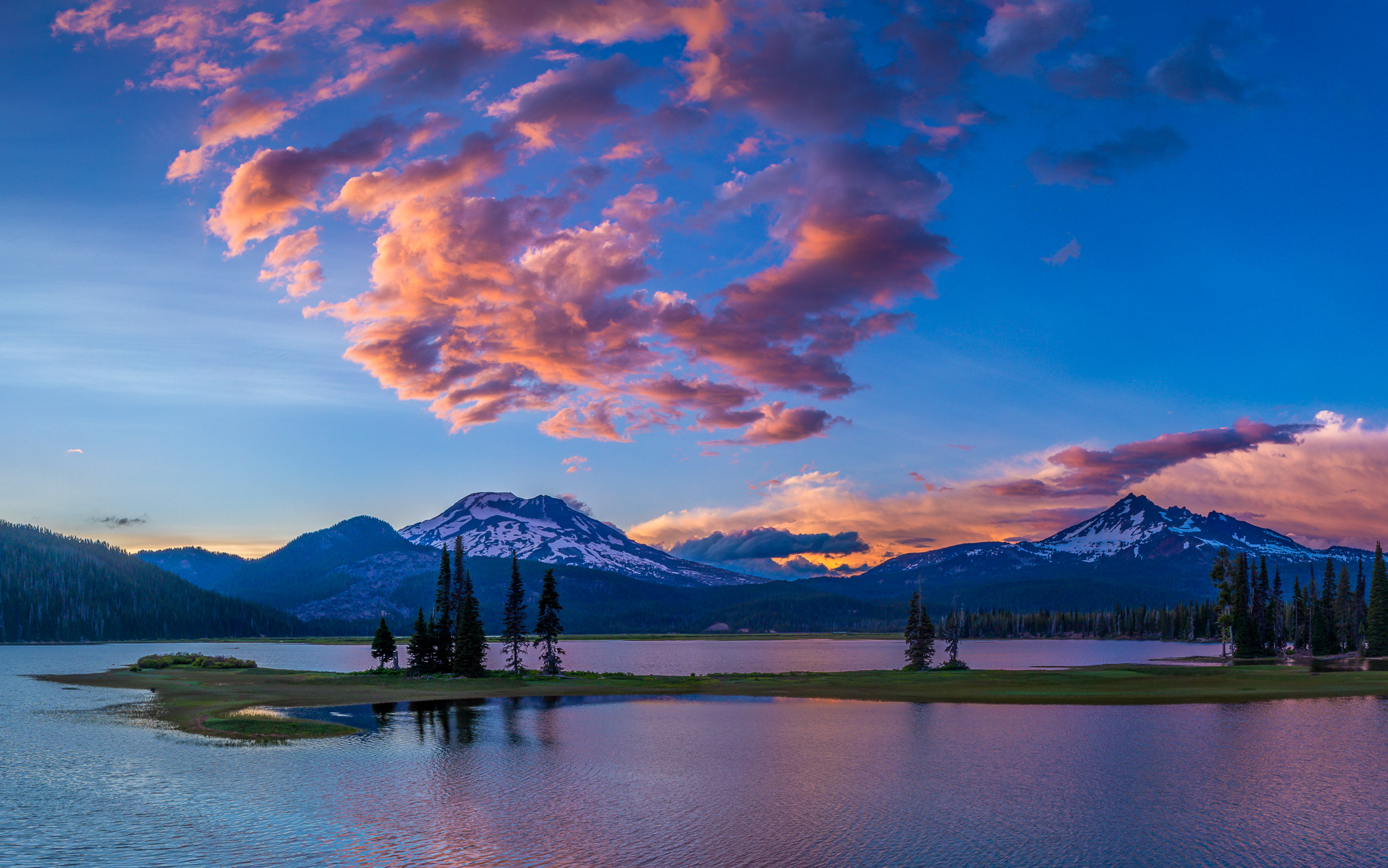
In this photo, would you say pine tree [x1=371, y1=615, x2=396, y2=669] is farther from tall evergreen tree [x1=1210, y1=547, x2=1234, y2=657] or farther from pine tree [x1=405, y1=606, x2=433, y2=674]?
tall evergreen tree [x1=1210, y1=547, x2=1234, y2=657]

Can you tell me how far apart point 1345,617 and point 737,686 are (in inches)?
5868

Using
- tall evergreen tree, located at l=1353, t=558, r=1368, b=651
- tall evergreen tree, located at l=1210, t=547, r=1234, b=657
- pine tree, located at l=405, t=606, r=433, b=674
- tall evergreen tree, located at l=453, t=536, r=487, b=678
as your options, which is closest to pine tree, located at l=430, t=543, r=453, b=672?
pine tree, located at l=405, t=606, r=433, b=674

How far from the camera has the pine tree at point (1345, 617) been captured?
566 ft

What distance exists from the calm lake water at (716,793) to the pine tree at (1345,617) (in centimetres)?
13122

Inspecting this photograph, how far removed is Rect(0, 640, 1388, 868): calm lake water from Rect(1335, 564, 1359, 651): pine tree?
131224 millimetres

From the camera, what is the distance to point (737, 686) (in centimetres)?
9969

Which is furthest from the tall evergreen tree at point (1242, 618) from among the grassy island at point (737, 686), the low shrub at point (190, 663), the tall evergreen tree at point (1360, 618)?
the low shrub at point (190, 663)

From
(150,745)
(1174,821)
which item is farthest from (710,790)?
(150,745)

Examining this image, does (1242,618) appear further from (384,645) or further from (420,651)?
(384,645)

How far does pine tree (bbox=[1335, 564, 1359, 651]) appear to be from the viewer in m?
173

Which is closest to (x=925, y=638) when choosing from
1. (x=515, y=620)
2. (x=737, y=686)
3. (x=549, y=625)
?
(x=737, y=686)

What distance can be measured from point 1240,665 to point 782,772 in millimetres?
111932

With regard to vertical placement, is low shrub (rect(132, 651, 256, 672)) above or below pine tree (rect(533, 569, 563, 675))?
below

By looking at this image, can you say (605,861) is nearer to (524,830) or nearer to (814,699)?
(524,830)
